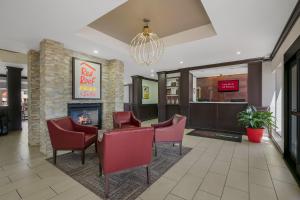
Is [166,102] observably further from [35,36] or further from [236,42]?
[35,36]

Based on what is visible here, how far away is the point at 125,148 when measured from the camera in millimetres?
2004

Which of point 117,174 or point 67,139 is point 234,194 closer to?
point 117,174

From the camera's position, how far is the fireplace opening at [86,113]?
3.99m

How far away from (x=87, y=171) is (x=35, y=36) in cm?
294

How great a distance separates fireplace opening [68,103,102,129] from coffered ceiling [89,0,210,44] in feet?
6.76

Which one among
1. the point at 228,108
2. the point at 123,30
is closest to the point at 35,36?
the point at 123,30

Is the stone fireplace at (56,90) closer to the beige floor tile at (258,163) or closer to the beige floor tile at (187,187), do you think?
the beige floor tile at (187,187)

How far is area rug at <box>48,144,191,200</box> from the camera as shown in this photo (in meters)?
2.02

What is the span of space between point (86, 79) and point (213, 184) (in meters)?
3.88

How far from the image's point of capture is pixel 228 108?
5395 mm

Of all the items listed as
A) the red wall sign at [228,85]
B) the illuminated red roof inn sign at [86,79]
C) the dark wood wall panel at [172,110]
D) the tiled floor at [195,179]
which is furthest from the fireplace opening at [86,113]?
the red wall sign at [228,85]

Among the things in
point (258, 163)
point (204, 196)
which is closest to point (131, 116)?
point (204, 196)

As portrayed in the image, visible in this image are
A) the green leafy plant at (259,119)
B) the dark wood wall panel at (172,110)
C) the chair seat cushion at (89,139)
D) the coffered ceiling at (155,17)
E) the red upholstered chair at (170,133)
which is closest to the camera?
the coffered ceiling at (155,17)

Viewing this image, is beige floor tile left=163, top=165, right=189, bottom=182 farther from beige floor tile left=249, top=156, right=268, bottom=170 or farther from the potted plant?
the potted plant
